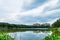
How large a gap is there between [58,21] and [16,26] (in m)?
19.4

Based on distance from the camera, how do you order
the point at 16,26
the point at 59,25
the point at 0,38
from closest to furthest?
the point at 0,38
the point at 59,25
the point at 16,26

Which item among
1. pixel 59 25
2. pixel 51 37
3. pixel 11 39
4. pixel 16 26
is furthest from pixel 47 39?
pixel 16 26

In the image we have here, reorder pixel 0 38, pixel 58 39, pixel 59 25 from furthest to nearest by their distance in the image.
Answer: pixel 59 25
pixel 58 39
pixel 0 38

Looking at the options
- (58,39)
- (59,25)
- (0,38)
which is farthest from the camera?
(59,25)

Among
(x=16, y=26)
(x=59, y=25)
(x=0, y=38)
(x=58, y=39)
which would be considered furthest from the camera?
(x=16, y=26)

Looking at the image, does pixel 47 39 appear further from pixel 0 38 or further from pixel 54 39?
pixel 0 38

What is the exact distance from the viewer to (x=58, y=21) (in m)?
76.2

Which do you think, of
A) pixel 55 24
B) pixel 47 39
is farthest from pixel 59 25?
pixel 47 39

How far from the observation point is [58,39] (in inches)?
751

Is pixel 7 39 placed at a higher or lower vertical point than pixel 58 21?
lower

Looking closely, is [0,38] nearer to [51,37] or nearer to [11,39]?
[11,39]

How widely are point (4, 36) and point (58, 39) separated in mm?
5253

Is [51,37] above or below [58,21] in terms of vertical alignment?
below

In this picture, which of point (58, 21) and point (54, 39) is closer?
point (54, 39)
